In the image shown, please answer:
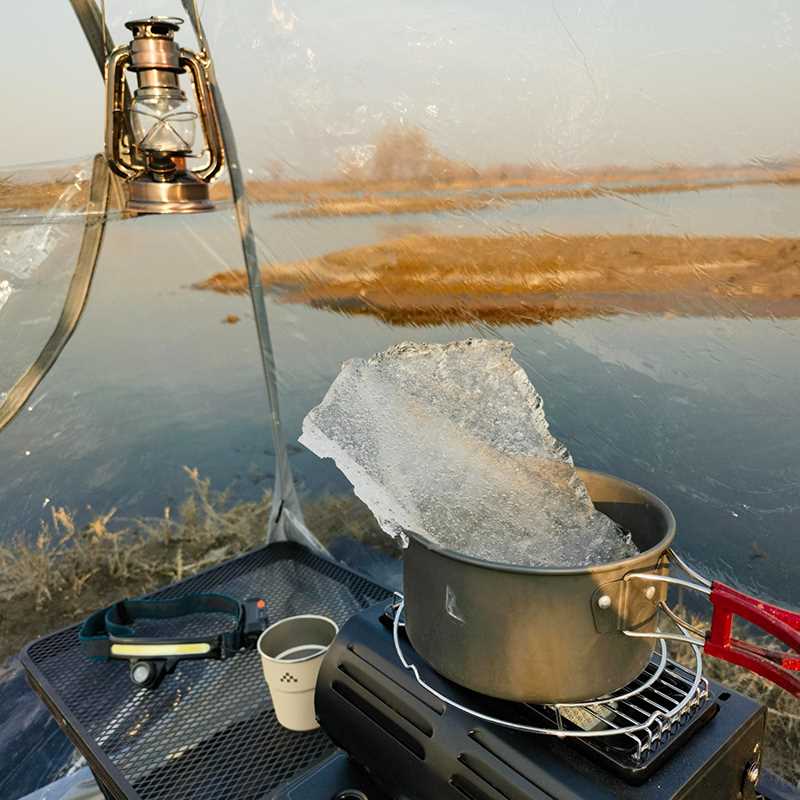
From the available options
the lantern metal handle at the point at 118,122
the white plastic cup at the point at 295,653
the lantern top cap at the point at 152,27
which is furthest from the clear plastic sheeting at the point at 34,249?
the white plastic cup at the point at 295,653

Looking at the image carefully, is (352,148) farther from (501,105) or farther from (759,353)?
(759,353)

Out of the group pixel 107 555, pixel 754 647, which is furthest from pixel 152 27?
pixel 107 555

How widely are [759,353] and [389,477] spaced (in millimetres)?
693

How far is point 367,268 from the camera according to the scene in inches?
61.9

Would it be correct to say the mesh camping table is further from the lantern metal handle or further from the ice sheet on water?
the lantern metal handle

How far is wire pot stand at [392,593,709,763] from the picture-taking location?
745 millimetres

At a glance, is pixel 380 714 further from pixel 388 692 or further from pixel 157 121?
pixel 157 121

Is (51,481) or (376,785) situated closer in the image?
(376,785)

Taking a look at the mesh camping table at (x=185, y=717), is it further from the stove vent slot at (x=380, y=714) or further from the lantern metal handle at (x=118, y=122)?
the lantern metal handle at (x=118, y=122)

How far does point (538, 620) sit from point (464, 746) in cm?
21

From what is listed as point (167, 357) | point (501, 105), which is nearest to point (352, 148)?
point (501, 105)

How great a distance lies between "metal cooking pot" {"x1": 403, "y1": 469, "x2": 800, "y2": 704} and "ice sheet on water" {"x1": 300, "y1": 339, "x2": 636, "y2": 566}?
0.20 feet

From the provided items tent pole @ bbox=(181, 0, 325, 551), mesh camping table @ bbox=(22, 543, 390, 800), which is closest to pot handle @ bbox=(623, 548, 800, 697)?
mesh camping table @ bbox=(22, 543, 390, 800)

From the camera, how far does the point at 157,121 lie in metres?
1.42
